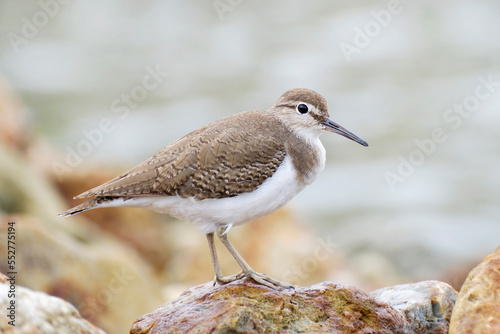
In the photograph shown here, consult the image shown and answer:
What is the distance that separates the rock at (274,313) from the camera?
23.0ft

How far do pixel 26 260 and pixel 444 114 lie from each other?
15.8 meters

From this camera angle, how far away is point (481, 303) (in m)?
6.94

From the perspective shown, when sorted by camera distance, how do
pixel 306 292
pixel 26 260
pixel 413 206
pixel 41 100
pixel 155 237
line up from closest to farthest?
pixel 306 292 < pixel 26 260 < pixel 155 237 < pixel 413 206 < pixel 41 100

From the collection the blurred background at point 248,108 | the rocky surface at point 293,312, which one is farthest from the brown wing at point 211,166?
the blurred background at point 248,108

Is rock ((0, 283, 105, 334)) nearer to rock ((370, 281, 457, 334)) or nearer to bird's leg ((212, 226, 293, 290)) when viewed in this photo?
bird's leg ((212, 226, 293, 290))

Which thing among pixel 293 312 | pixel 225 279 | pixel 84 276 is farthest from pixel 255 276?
pixel 84 276

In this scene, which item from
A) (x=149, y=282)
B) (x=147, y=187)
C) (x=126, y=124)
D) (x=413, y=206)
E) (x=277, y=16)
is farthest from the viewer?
(x=277, y=16)

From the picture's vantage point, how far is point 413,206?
20391 millimetres

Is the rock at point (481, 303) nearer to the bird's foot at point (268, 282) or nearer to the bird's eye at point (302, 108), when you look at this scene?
the bird's foot at point (268, 282)

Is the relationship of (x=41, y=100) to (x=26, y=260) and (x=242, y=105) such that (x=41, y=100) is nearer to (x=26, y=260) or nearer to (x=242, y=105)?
(x=242, y=105)

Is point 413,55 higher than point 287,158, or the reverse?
point 287,158

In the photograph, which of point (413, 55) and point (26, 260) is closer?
point (26, 260)

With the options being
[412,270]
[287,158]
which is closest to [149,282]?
[287,158]

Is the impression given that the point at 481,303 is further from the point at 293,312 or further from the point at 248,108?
the point at 248,108
